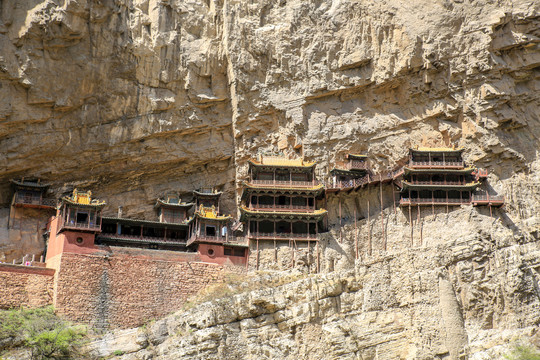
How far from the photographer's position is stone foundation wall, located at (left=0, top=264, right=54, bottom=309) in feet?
130

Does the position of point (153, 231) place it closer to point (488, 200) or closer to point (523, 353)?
point (488, 200)

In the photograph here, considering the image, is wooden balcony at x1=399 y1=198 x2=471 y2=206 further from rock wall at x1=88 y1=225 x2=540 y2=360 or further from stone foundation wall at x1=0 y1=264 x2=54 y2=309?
stone foundation wall at x1=0 y1=264 x2=54 y2=309

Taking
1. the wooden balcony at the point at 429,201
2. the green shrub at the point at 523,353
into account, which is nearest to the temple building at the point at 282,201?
the wooden balcony at the point at 429,201

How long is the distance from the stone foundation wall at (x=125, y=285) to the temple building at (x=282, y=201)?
16.7ft

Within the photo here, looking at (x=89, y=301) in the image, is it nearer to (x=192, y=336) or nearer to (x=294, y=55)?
(x=192, y=336)

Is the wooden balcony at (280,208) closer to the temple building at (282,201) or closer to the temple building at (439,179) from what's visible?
the temple building at (282,201)

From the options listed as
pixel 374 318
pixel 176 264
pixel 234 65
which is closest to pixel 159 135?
pixel 234 65

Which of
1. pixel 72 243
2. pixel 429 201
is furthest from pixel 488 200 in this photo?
pixel 72 243

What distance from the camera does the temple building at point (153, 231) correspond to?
4562cm

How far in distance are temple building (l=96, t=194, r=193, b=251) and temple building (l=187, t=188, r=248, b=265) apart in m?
1.03

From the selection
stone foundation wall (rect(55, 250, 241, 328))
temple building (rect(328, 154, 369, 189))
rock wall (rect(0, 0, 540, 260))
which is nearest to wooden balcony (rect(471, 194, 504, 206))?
rock wall (rect(0, 0, 540, 260))

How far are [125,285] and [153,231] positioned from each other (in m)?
7.53

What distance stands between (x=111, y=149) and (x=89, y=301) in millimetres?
13163

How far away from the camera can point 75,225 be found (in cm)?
4250
